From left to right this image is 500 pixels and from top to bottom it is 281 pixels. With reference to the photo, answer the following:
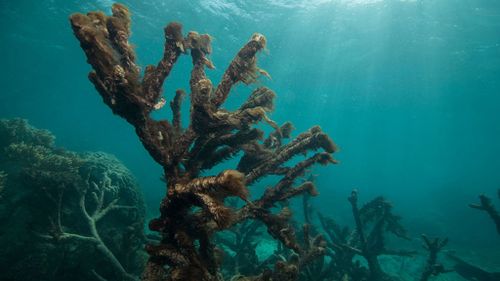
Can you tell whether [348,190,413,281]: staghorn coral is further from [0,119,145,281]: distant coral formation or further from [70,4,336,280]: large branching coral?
[0,119,145,281]: distant coral formation

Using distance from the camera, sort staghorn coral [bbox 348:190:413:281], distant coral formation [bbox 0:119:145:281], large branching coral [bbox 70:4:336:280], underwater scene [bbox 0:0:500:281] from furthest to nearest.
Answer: staghorn coral [bbox 348:190:413:281], distant coral formation [bbox 0:119:145:281], underwater scene [bbox 0:0:500:281], large branching coral [bbox 70:4:336:280]

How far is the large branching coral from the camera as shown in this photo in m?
1.94

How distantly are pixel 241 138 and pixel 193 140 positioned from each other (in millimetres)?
535

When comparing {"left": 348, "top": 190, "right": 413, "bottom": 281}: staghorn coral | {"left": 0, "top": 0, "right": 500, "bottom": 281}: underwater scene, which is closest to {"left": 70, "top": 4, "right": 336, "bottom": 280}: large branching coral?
{"left": 0, "top": 0, "right": 500, "bottom": 281}: underwater scene

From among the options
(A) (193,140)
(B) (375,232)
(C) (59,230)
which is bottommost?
(C) (59,230)

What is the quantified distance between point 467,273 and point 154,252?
53.8 ft

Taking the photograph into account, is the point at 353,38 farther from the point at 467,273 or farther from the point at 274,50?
the point at 467,273

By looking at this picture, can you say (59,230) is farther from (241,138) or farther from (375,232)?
(375,232)

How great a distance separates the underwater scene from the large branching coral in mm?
15

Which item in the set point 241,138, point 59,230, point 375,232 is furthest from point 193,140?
point 375,232

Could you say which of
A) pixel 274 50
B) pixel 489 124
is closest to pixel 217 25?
pixel 274 50

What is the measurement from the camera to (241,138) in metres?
2.79

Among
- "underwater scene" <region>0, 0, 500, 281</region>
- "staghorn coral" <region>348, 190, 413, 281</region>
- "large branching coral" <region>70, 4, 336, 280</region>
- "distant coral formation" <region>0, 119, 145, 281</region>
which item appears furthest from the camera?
"staghorn coral" <region>348, 190, 413, 281</region>

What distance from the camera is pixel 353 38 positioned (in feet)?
95.0
